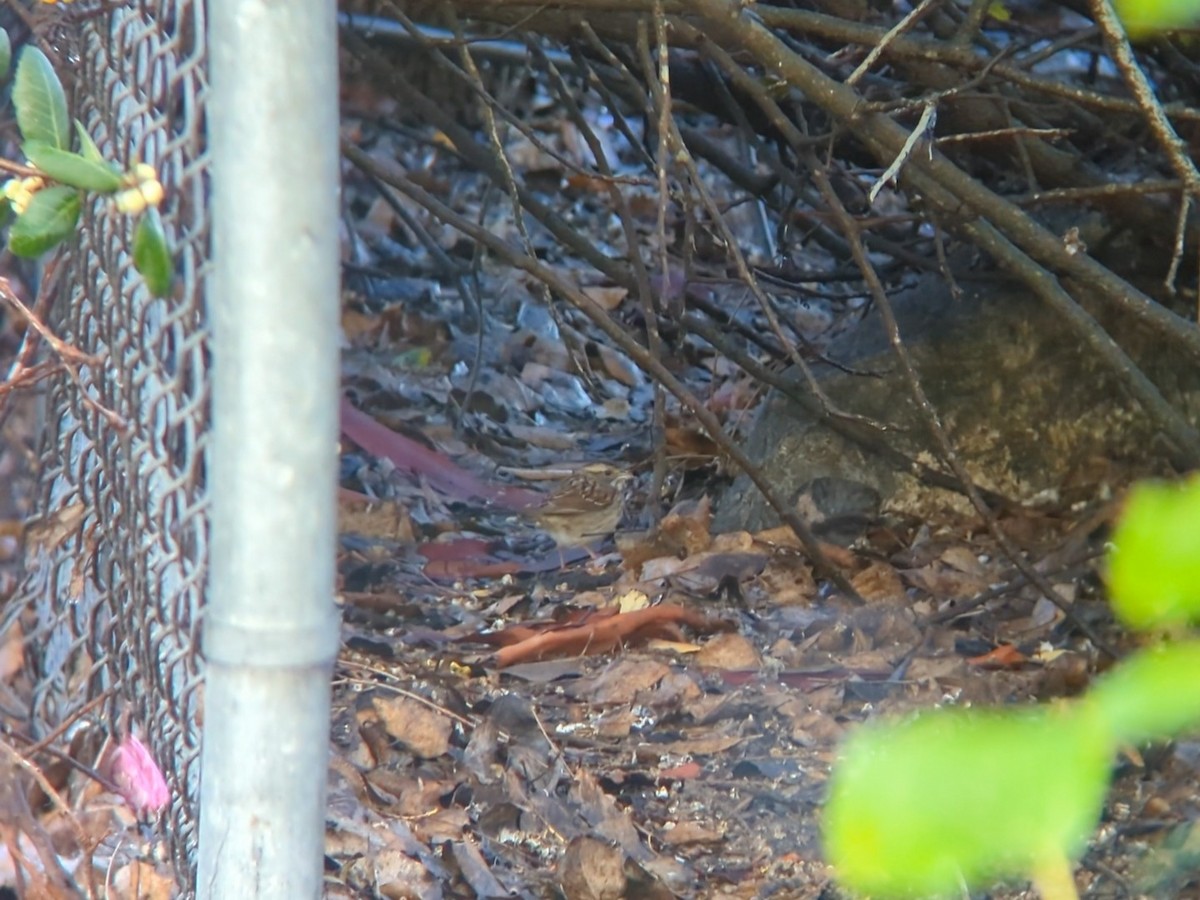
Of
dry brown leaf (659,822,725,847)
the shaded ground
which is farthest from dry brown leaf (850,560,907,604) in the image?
dry brown leaf (659,822,725,847)

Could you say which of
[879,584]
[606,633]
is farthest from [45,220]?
[879,584]

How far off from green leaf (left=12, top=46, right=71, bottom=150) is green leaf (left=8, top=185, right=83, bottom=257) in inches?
2.1

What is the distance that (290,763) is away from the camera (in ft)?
3.87

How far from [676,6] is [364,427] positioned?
205 cm

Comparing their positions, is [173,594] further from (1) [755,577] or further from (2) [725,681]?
(1) [755,577]

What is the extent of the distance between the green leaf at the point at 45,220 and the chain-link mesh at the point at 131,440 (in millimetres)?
80

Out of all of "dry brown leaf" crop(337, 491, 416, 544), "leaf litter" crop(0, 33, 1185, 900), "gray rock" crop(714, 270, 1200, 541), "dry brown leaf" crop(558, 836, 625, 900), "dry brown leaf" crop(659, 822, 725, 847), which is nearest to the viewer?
"dry brown leaf" crop(558, 836, 625, 900)

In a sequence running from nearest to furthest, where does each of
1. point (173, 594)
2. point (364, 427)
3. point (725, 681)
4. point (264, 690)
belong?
1. point (264, 690)
2. point (173, 594)
3. point (725, 681)
4. point (364, 427)

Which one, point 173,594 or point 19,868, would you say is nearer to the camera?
point 173,594

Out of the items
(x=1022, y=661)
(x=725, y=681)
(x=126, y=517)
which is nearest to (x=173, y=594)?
(x=126, y=517)

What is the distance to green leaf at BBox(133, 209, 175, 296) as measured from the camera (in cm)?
132

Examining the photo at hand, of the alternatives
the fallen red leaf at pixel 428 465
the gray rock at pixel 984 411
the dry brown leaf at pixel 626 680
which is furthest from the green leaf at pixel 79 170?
the fallen red leaf at pixel 428 465

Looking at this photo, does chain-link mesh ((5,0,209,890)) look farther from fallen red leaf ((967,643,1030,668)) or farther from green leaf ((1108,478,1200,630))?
fallen red leaf ((967,643,1030,668))

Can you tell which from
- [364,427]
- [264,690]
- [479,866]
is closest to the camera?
[264,690]
